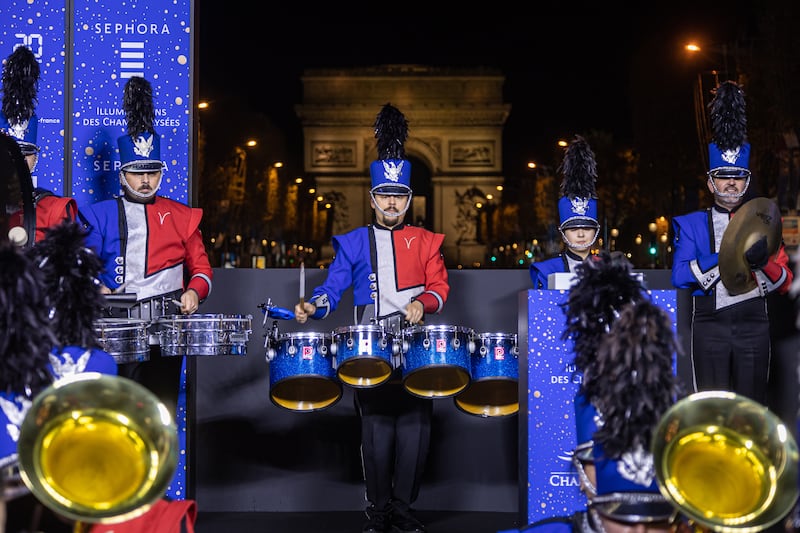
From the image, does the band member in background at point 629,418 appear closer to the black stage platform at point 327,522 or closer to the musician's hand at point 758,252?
the musician's hand at point 758,252

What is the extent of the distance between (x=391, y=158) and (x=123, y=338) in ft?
7.21

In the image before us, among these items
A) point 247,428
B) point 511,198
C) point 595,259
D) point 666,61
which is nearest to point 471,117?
point 511,198

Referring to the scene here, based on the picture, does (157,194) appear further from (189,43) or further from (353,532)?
(353,532)

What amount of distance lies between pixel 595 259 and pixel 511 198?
46.3 meters

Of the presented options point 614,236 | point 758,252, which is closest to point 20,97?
point 758,252

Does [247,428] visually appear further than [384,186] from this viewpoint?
Yes

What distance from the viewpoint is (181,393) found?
20.0 feet

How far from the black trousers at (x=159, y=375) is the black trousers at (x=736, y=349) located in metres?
2.88

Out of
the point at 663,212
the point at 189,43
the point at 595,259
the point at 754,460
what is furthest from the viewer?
the point at 663,212

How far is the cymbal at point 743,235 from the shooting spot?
16.8 feet

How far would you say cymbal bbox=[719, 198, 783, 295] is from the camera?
16.8ft

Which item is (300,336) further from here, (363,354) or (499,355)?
(499,355)

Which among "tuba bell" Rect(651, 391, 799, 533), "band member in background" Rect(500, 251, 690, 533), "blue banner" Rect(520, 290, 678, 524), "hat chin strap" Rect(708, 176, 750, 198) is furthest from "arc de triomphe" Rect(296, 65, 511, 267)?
"tuba bell" Rect(651, 391, 799, 533)

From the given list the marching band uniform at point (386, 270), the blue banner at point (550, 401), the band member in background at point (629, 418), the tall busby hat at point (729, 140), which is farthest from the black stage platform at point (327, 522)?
the band member in background at point (629, 418)
